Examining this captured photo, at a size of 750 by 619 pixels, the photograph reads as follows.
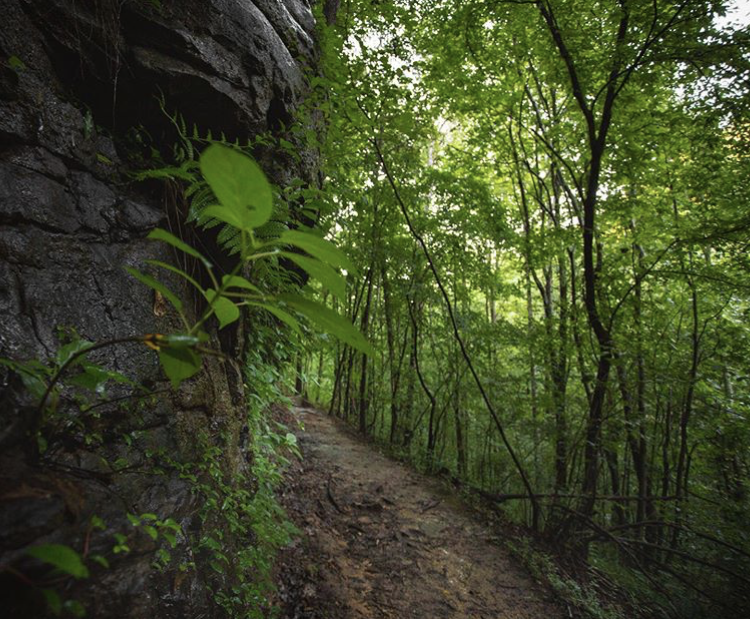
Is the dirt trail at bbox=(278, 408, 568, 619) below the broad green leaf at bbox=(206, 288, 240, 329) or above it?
below

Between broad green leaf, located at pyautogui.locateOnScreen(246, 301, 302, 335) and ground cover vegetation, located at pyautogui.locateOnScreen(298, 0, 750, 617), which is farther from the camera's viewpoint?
ground cover vegetation, located at pyautogui.locateOnScreen(298, 0, 750, 617)

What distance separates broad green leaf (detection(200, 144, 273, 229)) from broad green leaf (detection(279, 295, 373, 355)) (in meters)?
0.17

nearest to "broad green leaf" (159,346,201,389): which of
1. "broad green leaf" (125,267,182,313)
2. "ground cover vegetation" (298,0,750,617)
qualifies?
"broad green leaf" (125,267,182,313)

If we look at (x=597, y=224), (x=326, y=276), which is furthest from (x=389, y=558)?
(x=597, y=224)

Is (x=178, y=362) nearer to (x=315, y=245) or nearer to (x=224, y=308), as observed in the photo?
(x=224, y=308)

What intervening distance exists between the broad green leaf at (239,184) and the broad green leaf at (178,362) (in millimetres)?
333

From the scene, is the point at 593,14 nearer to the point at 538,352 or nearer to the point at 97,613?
the point at 538,352

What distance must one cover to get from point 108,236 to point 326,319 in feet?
7.37

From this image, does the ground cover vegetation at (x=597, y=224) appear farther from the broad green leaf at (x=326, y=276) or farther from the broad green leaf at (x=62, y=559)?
the broad green leaf at (x=62, y=559)

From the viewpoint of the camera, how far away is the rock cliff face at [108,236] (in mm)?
1209

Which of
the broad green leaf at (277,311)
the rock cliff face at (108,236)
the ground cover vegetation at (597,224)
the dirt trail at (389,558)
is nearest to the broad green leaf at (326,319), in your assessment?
the broad green leaf at (277,311)

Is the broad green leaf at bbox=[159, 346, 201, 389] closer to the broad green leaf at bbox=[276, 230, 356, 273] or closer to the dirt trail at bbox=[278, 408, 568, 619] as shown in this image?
the broad green leaf at bbox=[276, 230, 356, 273]

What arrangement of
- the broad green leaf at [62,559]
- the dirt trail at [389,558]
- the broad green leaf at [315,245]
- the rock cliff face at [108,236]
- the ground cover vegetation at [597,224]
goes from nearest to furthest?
the broad green leaf at [62,559] → the broad green leaf at [315,245] → the rock cliff face at [108,236] → the dirt trail at [389,558] → the ground cover vegetation at [597,224]

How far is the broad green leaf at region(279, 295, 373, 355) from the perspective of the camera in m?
0.74
